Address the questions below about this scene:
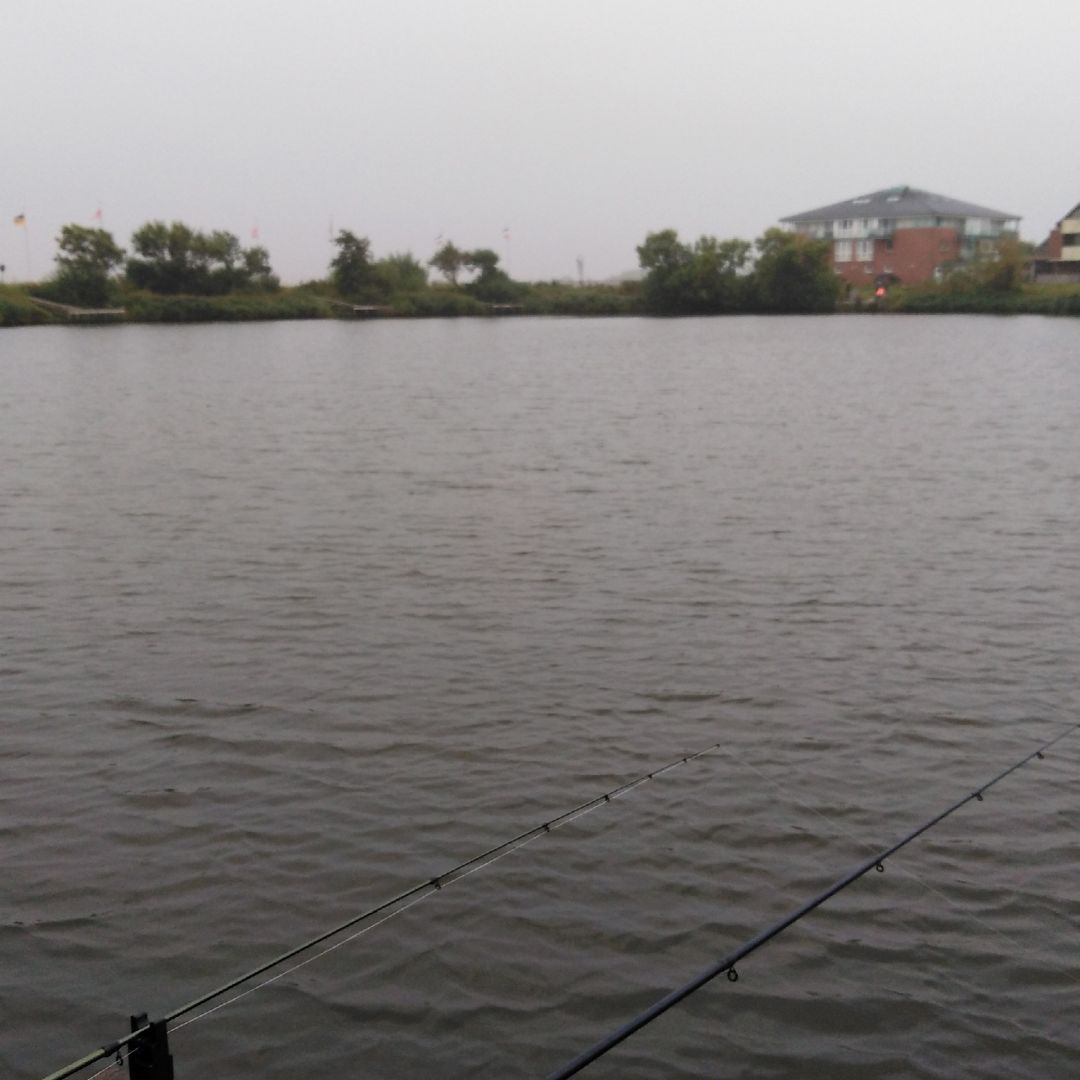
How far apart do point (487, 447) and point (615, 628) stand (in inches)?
557

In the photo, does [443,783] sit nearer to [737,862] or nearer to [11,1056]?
[737,862]

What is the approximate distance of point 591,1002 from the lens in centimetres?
606

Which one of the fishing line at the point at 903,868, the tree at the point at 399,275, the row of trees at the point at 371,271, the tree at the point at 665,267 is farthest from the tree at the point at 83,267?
the fishing line at the point at 903,868

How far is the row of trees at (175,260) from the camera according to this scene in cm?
12150

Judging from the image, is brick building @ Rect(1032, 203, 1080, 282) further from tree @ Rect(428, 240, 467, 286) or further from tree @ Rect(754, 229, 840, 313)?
tree @ Rect(428, 240, 467, 286)

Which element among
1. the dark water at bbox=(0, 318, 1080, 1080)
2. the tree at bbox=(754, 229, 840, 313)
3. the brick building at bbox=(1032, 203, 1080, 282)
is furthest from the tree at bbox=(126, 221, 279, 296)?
the dark water at bbox=(0, 318, 1080, 1080)

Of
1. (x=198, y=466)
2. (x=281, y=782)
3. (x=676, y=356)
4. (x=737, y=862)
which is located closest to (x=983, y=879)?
(x=737, y=862)

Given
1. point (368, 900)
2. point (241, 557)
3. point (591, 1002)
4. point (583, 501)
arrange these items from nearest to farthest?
1. point (591, 1002)
2. point (368, 900)
3. point (241, 557)
4. point (583, 501)

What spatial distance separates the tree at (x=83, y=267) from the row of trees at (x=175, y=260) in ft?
0.33

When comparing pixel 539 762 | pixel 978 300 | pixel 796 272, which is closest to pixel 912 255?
pixel 796 272

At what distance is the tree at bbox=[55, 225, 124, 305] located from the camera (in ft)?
388

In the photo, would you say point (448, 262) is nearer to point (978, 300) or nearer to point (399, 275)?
point (399, 275)

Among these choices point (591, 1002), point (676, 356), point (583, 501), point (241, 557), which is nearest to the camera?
point (591, 1002)

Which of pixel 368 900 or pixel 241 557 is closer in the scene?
pixel 368 900
